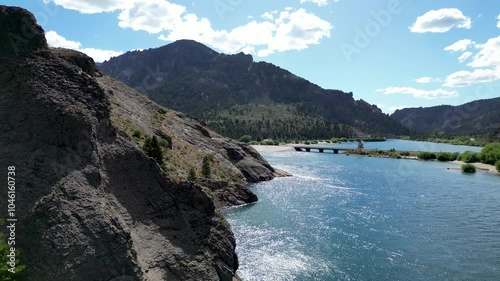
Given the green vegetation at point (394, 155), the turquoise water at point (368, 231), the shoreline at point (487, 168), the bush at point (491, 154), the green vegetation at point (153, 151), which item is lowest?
the turquoise water at point (368, 231)

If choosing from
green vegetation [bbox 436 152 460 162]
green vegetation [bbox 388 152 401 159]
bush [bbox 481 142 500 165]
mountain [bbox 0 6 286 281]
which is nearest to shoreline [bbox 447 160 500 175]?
bush [bbox 481 142 500 165]

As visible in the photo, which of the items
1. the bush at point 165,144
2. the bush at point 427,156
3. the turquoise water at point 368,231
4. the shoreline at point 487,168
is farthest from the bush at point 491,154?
the bush at point 165,144

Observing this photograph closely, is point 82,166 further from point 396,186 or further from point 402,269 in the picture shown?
point 396,186

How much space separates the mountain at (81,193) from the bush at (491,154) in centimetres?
15011

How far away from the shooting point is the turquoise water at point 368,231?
42781 millimetres

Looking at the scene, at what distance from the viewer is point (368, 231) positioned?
192ft

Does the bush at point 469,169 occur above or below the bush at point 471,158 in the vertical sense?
below

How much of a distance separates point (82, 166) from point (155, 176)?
268 inches

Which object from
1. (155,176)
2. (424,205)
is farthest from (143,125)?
(424,205)

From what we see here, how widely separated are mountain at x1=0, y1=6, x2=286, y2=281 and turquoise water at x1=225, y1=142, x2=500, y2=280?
1126 centimetres

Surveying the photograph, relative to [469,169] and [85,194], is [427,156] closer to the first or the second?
[469,169]

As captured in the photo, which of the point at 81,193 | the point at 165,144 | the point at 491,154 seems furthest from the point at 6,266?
the point at 491,154

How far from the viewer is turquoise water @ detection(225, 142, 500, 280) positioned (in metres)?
42.8

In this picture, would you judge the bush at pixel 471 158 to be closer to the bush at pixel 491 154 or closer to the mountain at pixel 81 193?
the bush at pixel 491 154
